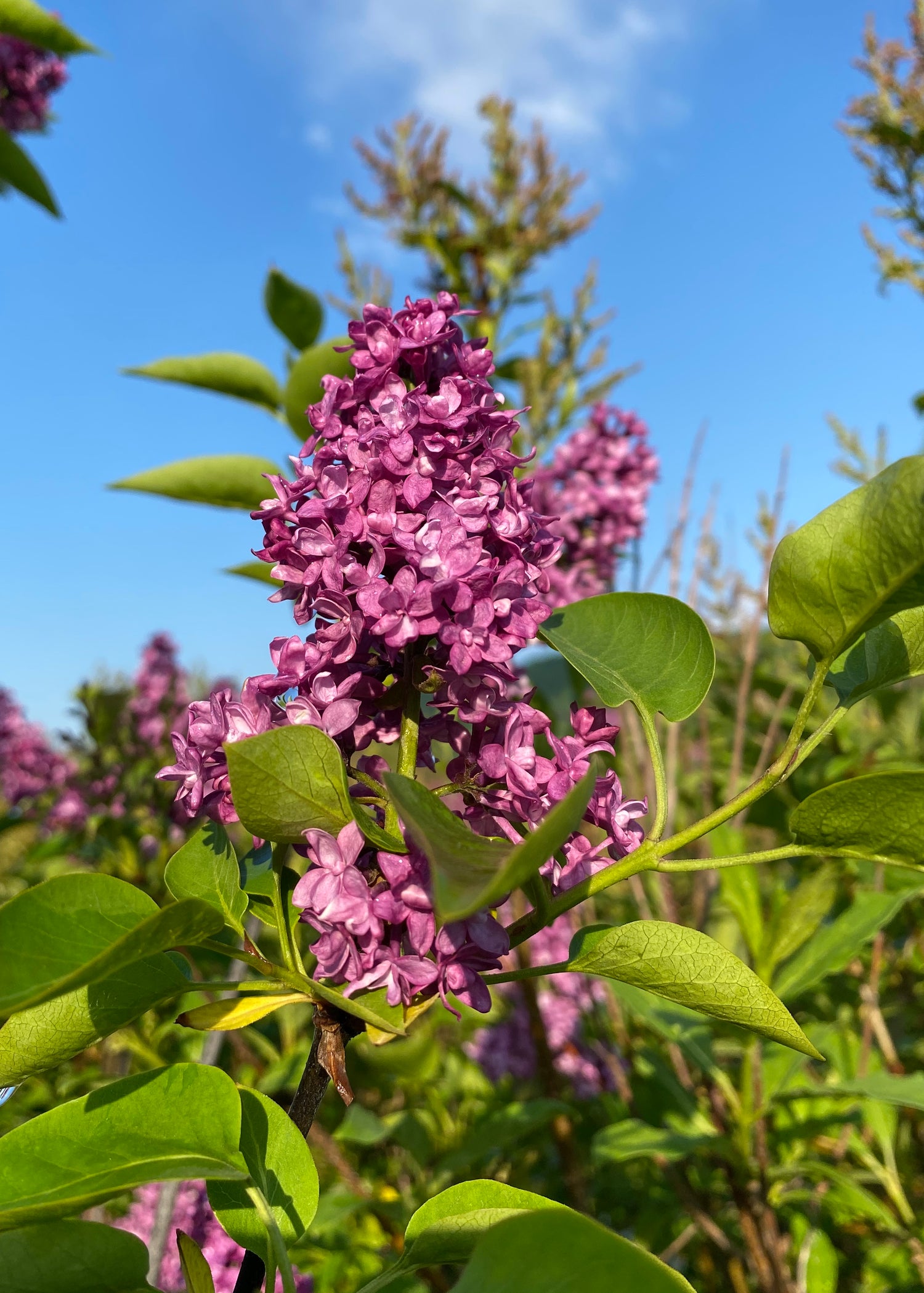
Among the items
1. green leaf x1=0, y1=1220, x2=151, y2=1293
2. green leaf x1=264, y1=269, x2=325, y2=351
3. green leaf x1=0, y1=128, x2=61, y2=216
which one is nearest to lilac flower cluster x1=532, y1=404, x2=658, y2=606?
green leaf x1=264, y1=269, x2=325, y2=351

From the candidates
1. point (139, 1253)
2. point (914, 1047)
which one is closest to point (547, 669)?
point (139, 1253)

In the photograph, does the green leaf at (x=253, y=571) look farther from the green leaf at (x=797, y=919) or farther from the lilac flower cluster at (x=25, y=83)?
the lilac flower cluster at (x=25, y=83)

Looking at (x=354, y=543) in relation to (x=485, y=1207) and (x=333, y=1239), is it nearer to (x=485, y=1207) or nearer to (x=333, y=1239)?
(x=485, y=1207)

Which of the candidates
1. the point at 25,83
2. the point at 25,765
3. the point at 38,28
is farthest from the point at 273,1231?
the point at 25,765

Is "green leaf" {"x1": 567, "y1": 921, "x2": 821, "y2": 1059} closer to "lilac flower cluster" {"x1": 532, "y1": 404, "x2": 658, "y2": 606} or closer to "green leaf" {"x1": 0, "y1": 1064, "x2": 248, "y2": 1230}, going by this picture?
"green leaf" {"x1": 0, "y1": 1064, "x2": 248, "y2": 1230}

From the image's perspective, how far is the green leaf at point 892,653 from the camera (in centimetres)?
83

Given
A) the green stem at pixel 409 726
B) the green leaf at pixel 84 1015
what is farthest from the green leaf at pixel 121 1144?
the green stem at pixel 409 726

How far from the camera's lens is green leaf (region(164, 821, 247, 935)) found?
0.78 metres

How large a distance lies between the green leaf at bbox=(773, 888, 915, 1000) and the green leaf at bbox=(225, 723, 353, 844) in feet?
4.57

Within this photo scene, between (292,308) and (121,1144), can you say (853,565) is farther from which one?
(292,308)

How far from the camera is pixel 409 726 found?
0.83 meters

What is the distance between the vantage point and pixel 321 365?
5.18 feet

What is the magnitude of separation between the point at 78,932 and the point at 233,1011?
221 millimetres

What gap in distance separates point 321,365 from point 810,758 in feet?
6.31
